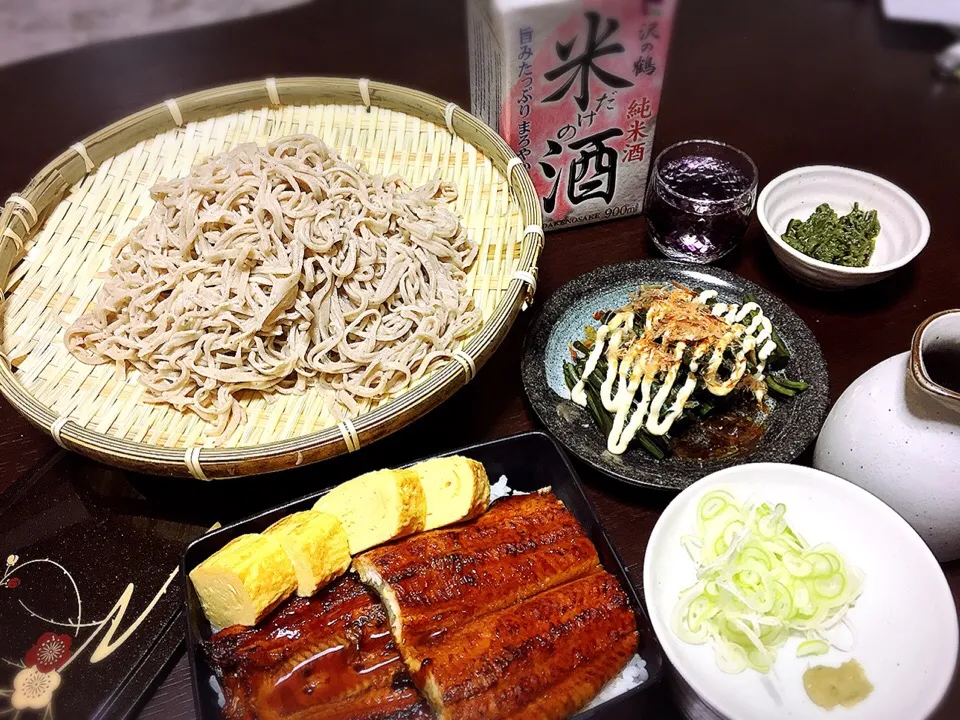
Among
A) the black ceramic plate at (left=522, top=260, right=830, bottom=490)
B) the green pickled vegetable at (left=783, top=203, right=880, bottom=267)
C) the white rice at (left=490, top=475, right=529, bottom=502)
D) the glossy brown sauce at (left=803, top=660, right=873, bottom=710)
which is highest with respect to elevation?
the green pickled vegetable at (left=783, top=203, right=880, bottom=267)

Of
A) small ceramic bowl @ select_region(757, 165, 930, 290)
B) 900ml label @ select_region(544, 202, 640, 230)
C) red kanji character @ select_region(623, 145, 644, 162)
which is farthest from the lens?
900ml label @ select_region(544, 202, 640, 230)

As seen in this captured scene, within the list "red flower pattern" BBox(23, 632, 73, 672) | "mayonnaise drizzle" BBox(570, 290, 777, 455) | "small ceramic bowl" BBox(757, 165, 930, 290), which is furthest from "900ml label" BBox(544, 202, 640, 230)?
"red flower pattern" BBox(23, 632, 73, 672)

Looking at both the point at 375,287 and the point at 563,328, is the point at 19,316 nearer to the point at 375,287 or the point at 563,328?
the point at 375,287

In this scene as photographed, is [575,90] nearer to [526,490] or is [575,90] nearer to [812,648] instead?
[526,490]

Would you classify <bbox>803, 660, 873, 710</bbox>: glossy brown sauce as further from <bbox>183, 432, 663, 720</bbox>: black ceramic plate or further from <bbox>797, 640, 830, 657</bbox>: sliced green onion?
<bbox>183, 432, 663, 720</bbox>: black ceramic plate

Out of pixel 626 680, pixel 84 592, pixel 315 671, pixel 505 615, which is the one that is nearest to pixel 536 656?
pixel 505 615

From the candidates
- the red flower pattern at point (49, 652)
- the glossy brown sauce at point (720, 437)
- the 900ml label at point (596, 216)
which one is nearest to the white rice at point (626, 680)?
the glossy brown sauce at point (720, 437)

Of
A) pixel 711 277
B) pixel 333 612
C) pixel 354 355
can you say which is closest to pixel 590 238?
pixel 711 277
